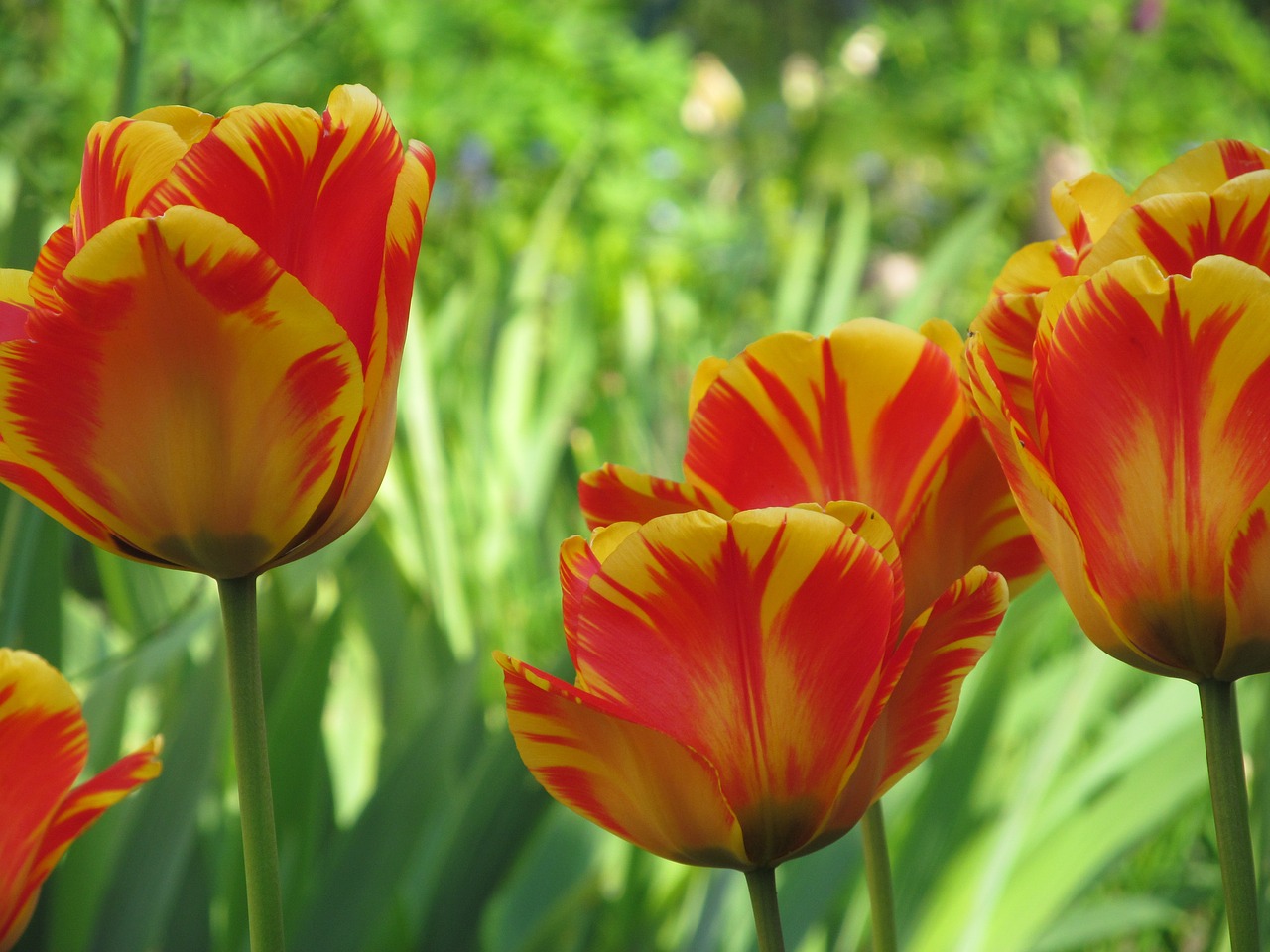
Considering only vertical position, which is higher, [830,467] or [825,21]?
[825,21]

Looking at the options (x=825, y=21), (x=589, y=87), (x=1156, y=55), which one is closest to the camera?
(x=589, y=87)

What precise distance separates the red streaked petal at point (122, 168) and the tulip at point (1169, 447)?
0.42 ft

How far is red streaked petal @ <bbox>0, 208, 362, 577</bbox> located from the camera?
18 cm

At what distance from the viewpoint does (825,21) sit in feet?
27.1

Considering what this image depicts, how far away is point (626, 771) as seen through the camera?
0.60ft

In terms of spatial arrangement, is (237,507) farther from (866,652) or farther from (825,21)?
(825,21)

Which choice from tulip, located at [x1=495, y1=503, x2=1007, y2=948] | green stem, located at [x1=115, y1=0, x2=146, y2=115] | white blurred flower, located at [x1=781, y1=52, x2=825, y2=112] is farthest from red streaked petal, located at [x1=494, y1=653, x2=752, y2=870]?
white blurred flower, located at [x1=781, y1=52, x2=825, y2=112]

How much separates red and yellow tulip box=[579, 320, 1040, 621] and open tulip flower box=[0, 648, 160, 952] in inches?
3.4

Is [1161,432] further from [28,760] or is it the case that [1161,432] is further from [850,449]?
[28,760]

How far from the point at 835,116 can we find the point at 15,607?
12.1 feet

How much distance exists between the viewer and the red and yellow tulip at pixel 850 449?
0.21 m

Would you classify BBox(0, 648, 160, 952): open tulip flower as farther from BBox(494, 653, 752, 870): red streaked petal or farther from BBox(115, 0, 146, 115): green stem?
BBox(115, 0, 146, 115): green stem

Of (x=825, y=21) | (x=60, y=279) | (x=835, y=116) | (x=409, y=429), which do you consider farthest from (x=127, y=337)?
(x=825, y=21)

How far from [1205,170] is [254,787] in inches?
7.0
